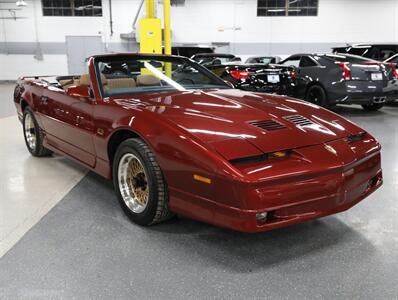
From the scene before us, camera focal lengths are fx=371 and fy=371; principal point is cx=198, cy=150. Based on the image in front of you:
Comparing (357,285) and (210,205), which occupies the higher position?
(210,205)

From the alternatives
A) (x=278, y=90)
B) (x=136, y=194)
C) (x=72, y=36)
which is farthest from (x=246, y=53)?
(x=136, y=194)

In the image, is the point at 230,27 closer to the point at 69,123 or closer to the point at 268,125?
the point at 69,123

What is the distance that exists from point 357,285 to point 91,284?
4.64ft

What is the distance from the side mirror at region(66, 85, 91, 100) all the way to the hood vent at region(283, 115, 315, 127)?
63.4 inches

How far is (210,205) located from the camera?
2.08 metres

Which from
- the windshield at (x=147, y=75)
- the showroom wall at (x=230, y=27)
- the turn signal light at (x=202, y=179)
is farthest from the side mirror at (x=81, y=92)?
the showroom wall at (x=230, y=27)

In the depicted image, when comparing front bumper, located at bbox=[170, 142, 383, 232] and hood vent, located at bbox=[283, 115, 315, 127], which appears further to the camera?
hood vent, located at bbox=[283, 115, 315, 127]

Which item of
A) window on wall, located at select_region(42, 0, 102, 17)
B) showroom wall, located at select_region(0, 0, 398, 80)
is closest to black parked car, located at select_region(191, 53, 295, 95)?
showroom wall, located at select_region(0, 0, 398, 80)

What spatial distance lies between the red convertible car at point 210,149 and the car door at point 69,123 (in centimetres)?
2

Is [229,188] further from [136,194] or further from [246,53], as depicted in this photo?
[246,53]

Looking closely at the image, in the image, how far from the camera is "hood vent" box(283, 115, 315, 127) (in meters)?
2.48

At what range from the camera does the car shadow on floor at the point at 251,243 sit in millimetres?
2221

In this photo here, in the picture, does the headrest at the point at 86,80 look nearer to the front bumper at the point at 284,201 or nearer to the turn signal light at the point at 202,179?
the front bumper at the point at 284,201

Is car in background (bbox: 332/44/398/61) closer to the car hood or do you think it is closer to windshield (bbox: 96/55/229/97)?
windshield (bbox: 96/55/229/97)
